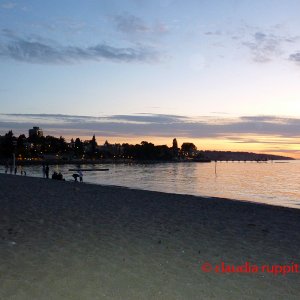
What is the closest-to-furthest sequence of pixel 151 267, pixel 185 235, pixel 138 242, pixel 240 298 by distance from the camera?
pixel 240 298 < pixel 151 267 < pixel 138 242 < pixel 185 235

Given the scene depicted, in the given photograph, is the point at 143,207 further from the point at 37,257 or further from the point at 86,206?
the point at 37,257

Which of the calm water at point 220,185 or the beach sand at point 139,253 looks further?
the calm water at point 220,185

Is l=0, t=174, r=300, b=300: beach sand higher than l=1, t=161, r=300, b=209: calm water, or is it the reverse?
l=0, t=174, r=300, b=300: beach sand

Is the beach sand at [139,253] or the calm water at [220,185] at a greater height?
the beach sand at [139,253]

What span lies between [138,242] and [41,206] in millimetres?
8171

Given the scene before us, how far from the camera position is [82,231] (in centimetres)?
1173

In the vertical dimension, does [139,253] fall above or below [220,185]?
above

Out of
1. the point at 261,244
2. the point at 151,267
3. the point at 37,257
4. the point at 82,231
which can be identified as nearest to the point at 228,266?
the point at 151,267

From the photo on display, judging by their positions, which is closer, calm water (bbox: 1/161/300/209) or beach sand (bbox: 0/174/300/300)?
beach sand (bbox: 0/174/300/300)

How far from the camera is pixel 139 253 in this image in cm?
922

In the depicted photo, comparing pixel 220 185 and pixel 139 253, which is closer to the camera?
pixel 139 253

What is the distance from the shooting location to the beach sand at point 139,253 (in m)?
6.76

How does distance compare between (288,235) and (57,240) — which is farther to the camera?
(288,235)

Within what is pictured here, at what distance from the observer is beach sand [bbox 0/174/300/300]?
6758 millimetres
